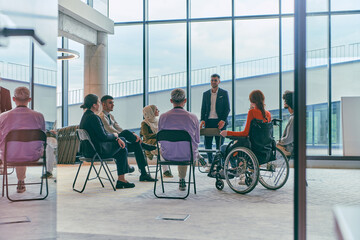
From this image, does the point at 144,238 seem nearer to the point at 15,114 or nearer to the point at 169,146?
the point at 15,114

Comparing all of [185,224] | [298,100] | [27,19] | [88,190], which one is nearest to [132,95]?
[88,190]

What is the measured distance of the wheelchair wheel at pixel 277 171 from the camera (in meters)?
5.36

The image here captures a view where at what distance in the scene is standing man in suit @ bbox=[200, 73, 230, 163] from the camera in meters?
6.95

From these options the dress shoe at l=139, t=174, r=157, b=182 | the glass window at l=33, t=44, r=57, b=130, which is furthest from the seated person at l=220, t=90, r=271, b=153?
the glass window at l=33, t=44, r=57, b=130

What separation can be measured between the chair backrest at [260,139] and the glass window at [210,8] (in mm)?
5574

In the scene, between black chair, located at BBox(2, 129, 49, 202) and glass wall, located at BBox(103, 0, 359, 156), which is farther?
glass wall, located at BBox(103, 0, 359, 156)

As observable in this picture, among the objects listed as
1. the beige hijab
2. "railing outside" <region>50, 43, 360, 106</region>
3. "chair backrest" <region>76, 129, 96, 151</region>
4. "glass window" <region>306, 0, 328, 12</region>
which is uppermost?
"railing outside" <region>50, 43, 360, 106</region>

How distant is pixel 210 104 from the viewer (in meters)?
7.10

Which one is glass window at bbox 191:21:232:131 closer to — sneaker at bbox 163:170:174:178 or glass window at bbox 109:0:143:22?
glass window at bbox 109:0:143:22

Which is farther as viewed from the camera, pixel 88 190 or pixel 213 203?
pixel 88 190

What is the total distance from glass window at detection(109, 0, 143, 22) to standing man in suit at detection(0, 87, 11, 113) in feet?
27.7

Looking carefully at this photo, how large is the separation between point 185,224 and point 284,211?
1153 millimetres

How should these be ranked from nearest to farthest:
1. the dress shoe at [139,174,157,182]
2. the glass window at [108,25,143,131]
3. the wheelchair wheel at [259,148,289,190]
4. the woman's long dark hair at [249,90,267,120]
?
the woman's long dark hair at [249,90,267,120], the wheelchair wheel at [259,148,289,190], the dress shoe at [139,174,157,182], the glass window at [108,25,143,131]

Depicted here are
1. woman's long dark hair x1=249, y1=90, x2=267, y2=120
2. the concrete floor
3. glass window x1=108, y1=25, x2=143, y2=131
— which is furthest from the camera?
glass window x1=108, y1=25, x2=143, y2=131
